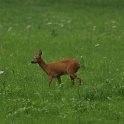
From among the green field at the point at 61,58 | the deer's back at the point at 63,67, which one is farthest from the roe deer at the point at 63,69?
the green field at the point at 61,58

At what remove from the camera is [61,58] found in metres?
15.1

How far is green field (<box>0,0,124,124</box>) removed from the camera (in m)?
8.86

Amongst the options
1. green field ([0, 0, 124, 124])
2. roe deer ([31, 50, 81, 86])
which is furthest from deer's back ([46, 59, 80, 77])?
green field ([0, 0, 124, 124])

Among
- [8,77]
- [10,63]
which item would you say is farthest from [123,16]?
[8,77]

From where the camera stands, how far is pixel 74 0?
109ft

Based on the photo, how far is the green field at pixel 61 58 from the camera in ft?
29.1

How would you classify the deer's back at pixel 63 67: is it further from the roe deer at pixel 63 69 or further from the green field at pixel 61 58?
the green field at pixel 61 58

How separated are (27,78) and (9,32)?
8.60 m

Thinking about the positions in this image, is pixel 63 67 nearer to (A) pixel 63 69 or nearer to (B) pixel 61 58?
(A) pixel 63 69

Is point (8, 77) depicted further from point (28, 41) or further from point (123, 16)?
point (123, 16)

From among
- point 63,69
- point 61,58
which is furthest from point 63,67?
point 61,58

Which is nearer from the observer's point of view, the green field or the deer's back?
the green field

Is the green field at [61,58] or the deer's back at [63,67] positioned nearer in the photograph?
the green field at [61,58]

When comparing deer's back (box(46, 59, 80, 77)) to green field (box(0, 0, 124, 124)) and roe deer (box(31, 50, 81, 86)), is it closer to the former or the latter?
roe deer (box(31, 50, 81, 86))
